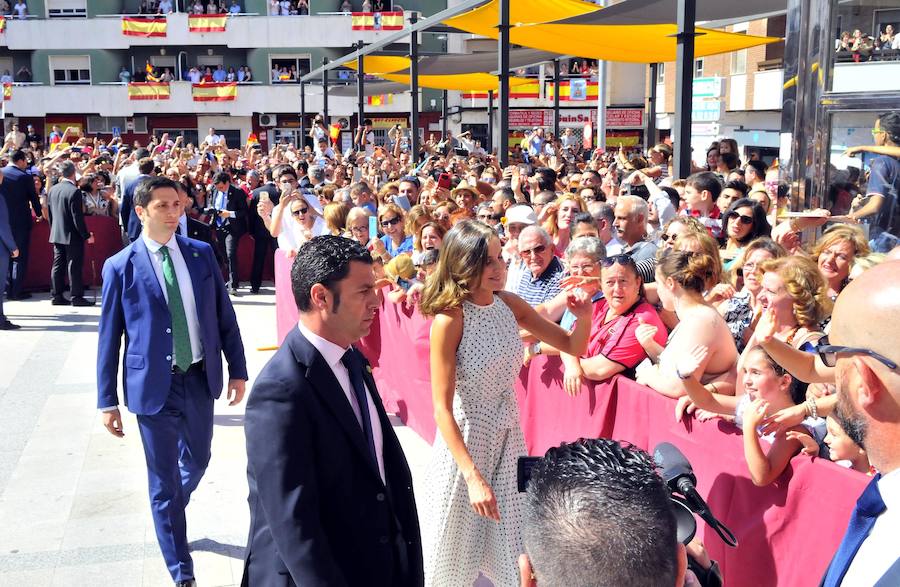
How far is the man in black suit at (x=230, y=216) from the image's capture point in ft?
47.6

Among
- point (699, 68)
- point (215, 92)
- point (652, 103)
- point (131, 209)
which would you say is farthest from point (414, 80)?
point (215, 92)

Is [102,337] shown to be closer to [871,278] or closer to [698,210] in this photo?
[871,278]

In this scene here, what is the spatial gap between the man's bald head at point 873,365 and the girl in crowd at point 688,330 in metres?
2.31

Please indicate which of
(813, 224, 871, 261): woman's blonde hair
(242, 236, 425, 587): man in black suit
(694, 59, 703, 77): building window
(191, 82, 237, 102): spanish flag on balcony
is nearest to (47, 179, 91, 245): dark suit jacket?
(813, 224, 871, 261): woman's blonde hair

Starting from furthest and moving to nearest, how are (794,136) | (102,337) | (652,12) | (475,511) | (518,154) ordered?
(518,154), (652,12), (794,136), (102,337), (475,511)

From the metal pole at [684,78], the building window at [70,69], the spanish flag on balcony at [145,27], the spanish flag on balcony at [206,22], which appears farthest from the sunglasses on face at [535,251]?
the building window at [70,69]

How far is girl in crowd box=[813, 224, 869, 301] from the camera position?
5.18 meters

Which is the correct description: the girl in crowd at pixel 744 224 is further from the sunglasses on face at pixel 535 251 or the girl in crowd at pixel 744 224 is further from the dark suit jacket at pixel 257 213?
the dark suit jacket at pixel 257 213

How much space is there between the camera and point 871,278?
6.27 feet

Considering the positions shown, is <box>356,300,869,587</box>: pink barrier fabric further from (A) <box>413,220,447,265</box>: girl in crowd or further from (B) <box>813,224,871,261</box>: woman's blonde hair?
(A) <box>413,220,447,265</box>: girl in crowd

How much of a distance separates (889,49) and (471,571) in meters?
4.04

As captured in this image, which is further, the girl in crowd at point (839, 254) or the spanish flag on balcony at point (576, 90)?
the spanish flag on balcony at point (576, 90)

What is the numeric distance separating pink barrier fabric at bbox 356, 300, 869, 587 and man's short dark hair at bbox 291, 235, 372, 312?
1.89 m

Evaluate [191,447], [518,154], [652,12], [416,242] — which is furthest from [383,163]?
[191,447]
